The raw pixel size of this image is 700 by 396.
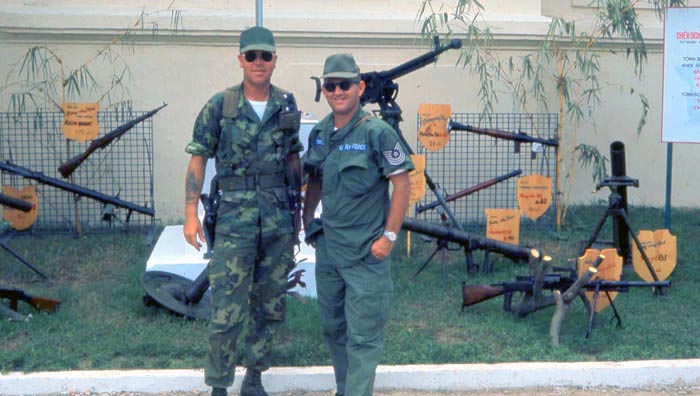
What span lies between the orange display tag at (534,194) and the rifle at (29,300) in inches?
171

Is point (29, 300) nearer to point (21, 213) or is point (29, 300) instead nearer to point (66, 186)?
point (66, 186)

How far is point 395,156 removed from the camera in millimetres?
4977

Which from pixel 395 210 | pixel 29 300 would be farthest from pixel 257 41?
pixel 29 300

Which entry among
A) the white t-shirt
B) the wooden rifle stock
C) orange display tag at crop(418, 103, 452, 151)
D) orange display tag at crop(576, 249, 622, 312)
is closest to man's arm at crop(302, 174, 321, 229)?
the white t-shirt

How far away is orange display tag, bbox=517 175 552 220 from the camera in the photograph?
8.92 meters

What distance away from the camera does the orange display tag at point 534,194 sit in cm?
892

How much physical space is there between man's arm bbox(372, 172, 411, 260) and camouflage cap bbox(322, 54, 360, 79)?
23.0 inches

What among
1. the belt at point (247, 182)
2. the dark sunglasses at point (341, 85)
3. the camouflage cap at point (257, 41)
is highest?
the camouflage cap at point (257, 41)

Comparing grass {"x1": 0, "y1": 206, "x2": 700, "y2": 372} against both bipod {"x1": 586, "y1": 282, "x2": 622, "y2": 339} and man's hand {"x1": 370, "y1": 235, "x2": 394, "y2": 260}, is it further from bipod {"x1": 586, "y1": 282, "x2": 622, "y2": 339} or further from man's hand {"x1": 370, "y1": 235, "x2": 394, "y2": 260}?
man's hand {"x1": 370, "y1": 235, "x2": 394, "y2": 260}

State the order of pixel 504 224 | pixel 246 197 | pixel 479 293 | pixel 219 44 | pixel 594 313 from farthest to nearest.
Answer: pixel 219 44 < pixel 504 224 < pixel 479 293 < pixel 594 313 < pixel 246 197

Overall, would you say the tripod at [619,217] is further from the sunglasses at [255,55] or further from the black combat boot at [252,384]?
the sunglasses at [255,55]

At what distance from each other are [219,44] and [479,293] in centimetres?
485

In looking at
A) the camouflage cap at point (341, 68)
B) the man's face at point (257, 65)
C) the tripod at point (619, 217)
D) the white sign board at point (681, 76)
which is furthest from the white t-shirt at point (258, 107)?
the white sign board at point (681, 76)

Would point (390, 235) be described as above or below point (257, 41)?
below
